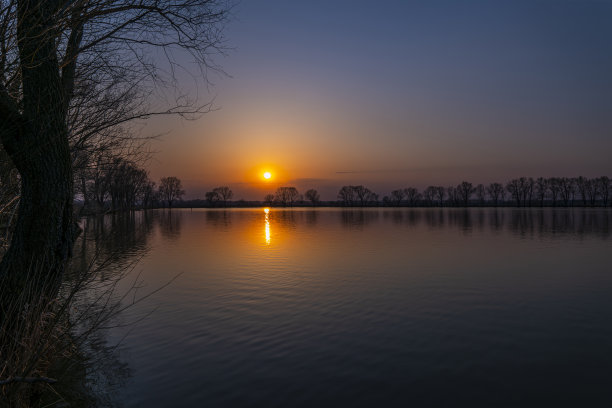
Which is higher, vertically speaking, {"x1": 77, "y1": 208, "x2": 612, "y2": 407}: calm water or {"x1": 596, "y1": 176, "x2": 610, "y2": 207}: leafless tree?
Answer: {"x1": 596, "y1": 176, "x2": 610, "y2": 207}: leafless tree

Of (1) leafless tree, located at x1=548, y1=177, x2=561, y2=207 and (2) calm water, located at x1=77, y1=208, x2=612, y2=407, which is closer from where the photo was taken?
(2) calm water, located at x1=77, y1=208, x2=612, y2=407

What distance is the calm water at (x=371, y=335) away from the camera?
7.21 m

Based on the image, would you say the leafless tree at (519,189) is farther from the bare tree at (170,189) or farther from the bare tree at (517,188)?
the bare tree at (170,189)

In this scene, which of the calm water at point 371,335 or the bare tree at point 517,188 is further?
the bare tree at point 517,188

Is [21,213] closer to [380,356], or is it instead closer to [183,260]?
[380,356]

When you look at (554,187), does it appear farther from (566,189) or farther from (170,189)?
→ (170,189)

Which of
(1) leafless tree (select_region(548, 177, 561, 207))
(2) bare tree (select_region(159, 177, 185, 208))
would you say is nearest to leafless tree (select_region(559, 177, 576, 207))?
(1) leafless tree (select_region(548, 177, 561, 207))

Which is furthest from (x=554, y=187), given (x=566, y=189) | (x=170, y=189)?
(x=170, y=189)

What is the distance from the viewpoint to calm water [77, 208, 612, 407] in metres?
7.21

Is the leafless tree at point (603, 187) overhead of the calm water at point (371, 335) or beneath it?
overhead

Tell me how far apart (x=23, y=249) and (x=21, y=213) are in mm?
507

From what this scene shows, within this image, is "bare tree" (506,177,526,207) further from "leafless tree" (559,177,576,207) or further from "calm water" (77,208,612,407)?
"calm water" (77,208,612,407)

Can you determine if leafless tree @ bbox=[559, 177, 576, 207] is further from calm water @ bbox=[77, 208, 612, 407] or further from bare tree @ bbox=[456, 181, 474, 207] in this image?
calm water @ bbox=[77, 208, 612, 407]

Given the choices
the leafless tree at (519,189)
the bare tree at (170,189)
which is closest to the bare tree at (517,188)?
the leafless tree at (519,189)
